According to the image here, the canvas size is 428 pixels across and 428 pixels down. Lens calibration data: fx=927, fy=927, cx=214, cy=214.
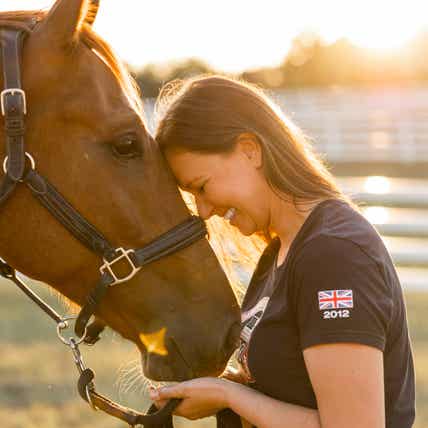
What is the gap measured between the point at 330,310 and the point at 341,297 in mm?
47

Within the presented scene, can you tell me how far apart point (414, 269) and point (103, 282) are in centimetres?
714

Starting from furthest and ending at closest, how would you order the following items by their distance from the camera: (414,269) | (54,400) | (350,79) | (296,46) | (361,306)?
(296,46), (350,79), (414,269), (54,400), (361,306)

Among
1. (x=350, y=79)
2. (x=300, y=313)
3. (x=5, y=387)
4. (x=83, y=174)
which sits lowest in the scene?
(x=350, y=79)

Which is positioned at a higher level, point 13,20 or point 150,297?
point 13,20

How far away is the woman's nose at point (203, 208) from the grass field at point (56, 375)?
70.6 inches

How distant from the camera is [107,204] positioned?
2.88 metres

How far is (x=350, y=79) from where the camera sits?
4250 centimetres

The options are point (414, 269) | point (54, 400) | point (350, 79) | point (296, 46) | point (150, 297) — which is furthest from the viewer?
point (296, 46)

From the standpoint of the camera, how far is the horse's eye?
2.87 m

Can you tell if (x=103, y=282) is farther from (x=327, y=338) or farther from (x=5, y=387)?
(x=5, y=387)

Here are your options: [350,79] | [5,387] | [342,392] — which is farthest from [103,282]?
[350,79]

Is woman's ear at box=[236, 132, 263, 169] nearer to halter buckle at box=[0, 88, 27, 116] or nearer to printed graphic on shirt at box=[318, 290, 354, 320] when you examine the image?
printed graphic on shirt at box=[318, 290, 354, 320]

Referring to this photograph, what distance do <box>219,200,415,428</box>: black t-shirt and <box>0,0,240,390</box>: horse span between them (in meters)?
0.18

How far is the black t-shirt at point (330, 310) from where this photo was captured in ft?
8.21
